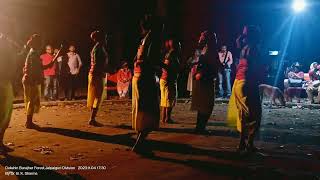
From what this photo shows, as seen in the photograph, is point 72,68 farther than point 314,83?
Yes

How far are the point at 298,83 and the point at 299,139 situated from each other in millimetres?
9830

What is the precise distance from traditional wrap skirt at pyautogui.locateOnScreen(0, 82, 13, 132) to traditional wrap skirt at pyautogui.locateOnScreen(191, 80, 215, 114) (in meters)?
4.00

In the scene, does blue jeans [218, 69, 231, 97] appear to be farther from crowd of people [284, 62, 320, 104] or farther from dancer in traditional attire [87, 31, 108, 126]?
dancer in traditional attire [87, 31, 108, 126]

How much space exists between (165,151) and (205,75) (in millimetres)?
2336

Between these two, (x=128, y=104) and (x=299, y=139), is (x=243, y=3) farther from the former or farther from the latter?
(x=299, y=139)

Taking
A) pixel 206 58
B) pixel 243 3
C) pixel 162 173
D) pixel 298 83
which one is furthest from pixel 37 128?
pixel 243 3

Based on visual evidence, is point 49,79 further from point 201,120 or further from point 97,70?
point 201,120

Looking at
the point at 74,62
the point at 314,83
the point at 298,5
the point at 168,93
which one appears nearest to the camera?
the point at 168,93

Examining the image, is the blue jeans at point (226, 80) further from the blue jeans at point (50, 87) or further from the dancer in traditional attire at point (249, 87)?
the dancer in traditional attire at point (249, 87)

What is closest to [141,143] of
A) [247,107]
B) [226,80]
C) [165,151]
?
[165,151]

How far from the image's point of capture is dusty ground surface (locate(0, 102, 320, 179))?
22.5ft

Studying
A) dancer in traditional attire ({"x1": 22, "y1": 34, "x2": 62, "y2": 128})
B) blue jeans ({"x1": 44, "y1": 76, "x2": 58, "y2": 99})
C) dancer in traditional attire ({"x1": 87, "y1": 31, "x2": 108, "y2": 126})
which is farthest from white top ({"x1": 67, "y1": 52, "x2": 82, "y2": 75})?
dancer in traditional attire ({"x1": 22, "y1": 34, "x2": 62, "y2": 128})

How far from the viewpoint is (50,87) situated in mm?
18203

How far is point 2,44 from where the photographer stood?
26.7ft
